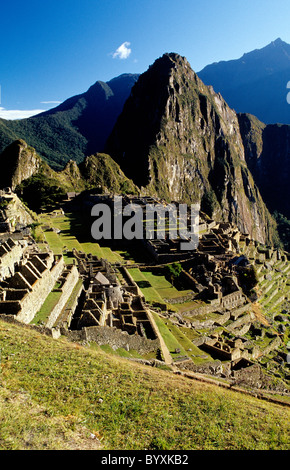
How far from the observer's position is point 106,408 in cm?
927

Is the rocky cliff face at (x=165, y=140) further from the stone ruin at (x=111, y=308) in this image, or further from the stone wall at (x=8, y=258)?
the stone wall at (x=8, y=258)

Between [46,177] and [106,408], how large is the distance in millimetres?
81742

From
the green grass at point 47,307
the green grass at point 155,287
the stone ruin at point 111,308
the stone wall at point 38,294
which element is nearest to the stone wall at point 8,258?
the stone wall at point 38,294

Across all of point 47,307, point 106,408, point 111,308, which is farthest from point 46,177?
point 106,408

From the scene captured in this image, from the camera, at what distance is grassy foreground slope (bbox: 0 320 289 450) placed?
7762mm

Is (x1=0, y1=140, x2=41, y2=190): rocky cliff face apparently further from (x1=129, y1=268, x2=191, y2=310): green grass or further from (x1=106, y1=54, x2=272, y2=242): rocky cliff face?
(x1=106, y1=54, x2=272, y2=242): rocky cliff face

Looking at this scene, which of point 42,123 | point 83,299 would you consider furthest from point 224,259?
point 42,123

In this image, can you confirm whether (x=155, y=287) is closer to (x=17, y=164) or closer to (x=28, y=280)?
(x=28, y=280)

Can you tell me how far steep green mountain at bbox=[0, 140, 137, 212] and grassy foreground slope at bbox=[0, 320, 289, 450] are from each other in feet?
179

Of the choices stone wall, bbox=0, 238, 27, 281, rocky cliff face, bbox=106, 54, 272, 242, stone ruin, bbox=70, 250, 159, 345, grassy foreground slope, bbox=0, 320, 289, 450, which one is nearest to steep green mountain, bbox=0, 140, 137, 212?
rocky cliff face, bbox=106, 54, 272, 242

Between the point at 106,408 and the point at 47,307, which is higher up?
the point at 47,307

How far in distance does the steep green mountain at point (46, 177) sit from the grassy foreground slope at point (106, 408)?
179ft
